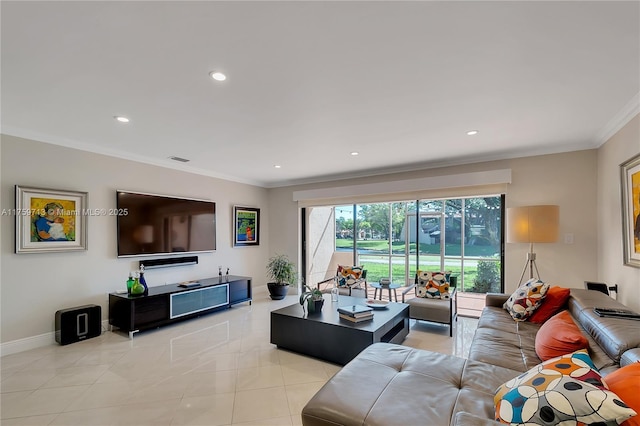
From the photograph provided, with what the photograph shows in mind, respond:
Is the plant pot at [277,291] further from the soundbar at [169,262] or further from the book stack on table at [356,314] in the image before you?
the book stack on table at [356,314]

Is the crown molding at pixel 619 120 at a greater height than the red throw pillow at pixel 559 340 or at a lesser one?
greater

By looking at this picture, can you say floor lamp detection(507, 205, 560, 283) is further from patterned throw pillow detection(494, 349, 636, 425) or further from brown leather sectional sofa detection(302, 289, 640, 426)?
patterned throw pillow detection(494, 349, 636, 425)

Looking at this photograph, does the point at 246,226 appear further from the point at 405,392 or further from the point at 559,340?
the point at 559,340

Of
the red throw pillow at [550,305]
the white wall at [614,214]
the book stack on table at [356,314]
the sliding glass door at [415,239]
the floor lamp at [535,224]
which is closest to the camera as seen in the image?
the white wall at [614,214]

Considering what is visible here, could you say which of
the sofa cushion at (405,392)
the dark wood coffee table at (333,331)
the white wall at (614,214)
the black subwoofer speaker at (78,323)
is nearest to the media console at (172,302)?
the black subwoofer speaker at (78,323)

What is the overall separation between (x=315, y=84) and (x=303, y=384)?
95.9 inches

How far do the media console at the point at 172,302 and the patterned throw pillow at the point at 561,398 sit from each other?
3.86 metres

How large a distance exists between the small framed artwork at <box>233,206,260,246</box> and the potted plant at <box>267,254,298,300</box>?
0.66 m

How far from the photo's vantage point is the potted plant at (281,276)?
5.68 metres

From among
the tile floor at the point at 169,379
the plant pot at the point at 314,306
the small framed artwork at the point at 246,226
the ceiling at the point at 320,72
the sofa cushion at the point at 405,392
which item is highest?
the ceiling at the point at 320,72

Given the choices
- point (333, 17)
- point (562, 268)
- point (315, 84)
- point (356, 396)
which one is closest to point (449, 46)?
point (333, 17)

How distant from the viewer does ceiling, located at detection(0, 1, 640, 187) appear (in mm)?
1498

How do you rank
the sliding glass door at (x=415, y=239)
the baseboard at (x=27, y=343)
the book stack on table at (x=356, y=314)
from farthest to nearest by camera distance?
the sliding glass door at (x=415, y=239) < the baseboard at (x=27, y=343) < the book stack on table at (x=356, y=314)

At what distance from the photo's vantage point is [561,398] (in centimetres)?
109
